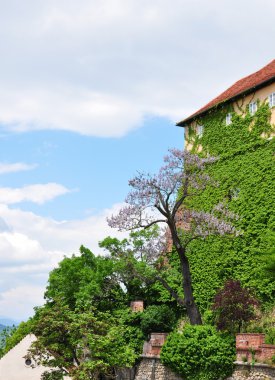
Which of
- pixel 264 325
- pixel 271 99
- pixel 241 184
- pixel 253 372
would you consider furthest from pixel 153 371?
pixel 271 99

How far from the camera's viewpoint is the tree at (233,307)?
928 inches

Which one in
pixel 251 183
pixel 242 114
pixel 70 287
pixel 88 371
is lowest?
pixel 88 371

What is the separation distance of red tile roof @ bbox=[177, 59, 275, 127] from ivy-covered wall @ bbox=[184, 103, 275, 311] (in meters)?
0.93

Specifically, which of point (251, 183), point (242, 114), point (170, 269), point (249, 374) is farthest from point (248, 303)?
point (242, 114)

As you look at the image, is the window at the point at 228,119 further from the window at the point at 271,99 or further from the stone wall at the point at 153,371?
the stone wall at the point at 153,371

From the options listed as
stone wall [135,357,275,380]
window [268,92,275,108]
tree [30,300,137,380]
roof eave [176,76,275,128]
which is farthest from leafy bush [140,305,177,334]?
roof eave [176,76,275,128]

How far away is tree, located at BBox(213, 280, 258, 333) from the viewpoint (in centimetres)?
2356

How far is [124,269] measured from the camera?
3091 cm

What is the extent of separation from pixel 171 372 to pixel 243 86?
1713 centimetres

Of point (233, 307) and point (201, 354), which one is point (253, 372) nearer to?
point (201, 354)

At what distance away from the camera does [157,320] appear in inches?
1109

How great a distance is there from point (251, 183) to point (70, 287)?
1134 centimetres

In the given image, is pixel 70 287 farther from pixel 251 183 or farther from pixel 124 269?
pixel 251 183

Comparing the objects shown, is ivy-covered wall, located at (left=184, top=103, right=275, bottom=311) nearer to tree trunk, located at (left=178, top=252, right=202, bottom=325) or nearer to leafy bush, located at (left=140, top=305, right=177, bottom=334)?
leafy bush, located at (left=140, top=305, right=177, bottom=334)
